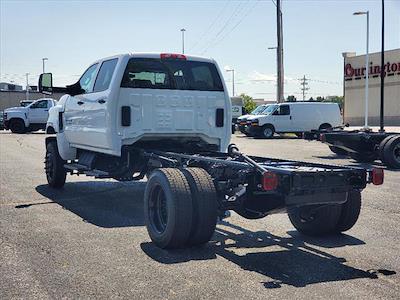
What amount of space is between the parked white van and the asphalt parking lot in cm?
2166

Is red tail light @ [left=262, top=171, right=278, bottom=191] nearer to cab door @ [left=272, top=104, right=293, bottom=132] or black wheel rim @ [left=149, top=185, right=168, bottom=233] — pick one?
black wheel rim @ [left=149, top=185, right=168, bottom=233]

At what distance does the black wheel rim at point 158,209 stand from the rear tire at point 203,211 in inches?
21.4

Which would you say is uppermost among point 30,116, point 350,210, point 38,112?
point 38,112

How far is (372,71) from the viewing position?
1790 inches

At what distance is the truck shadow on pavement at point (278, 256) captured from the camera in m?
4.99

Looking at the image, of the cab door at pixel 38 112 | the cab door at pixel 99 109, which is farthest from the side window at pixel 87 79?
the cab door at pixel 38 112

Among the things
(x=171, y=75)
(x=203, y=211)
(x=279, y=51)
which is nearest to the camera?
(x=203, y=211)

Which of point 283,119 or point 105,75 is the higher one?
point 105,75

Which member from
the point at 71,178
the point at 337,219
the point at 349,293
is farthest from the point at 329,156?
the point at 349,293

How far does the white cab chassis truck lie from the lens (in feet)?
18.4

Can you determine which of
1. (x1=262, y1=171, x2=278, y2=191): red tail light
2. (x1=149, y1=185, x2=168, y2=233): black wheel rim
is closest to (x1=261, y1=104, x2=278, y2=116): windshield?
(x1=149, y1=185, x2=168, y2=233): black wheel rim

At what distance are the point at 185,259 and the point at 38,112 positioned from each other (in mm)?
28992

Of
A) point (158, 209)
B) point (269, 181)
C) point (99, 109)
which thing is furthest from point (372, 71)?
point (269, 181)

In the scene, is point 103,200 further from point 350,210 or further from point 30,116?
point 30,116
